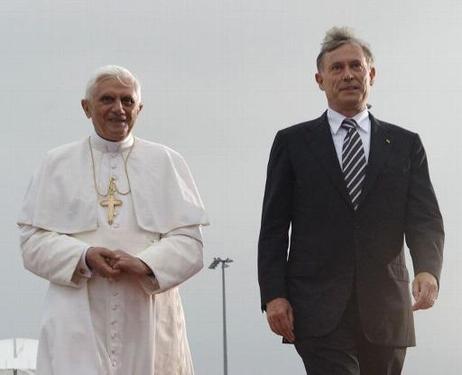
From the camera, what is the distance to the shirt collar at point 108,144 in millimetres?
6855

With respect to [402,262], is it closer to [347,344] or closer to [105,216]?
[347,344]

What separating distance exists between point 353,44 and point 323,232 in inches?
42.7

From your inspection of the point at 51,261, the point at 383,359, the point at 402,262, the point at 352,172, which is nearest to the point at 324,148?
the point at 352,172

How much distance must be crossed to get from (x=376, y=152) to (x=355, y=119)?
0.23 m

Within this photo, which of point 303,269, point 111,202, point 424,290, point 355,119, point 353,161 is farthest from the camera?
point 111,202

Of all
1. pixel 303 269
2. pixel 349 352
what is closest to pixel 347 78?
pixel 303 269

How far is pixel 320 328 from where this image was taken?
5.99 metres

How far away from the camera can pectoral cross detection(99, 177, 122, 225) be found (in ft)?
21.7

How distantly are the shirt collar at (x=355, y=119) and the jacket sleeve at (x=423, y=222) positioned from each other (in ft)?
0.98

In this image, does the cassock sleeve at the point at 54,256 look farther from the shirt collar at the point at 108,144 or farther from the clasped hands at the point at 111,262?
the shirt collar at the point at 108,144

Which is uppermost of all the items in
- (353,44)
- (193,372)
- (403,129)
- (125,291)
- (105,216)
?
(353,44)

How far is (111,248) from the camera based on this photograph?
6.54m

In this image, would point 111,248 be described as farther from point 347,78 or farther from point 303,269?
point 347,78

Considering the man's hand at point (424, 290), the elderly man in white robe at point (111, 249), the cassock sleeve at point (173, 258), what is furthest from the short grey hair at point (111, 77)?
the man's hand at point (424, 290)
